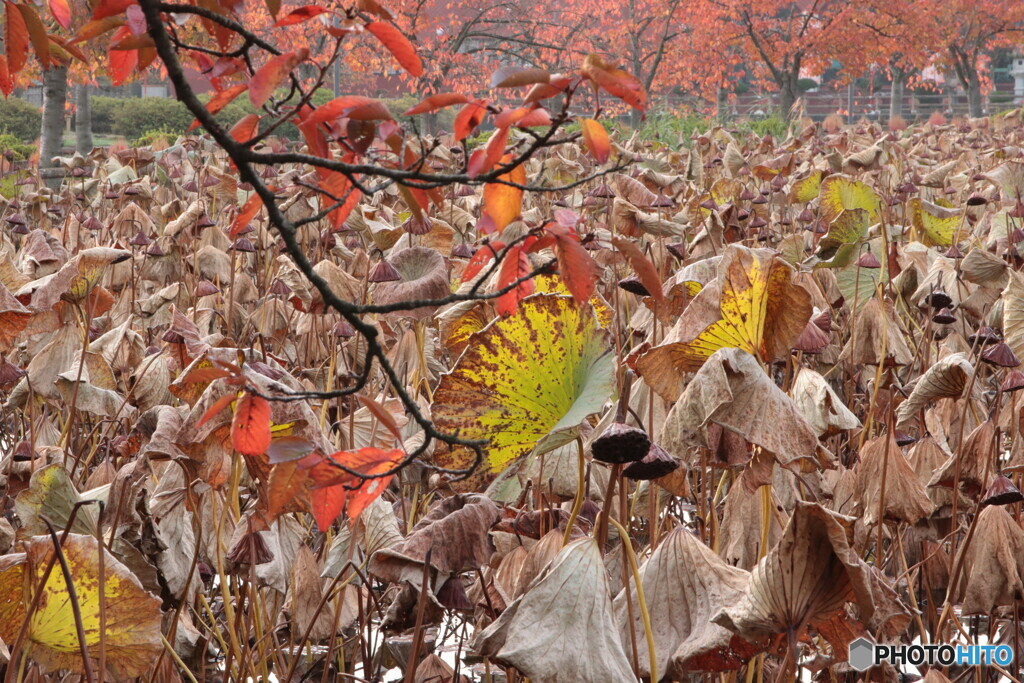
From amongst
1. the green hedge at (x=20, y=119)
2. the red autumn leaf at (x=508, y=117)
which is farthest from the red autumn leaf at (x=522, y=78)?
the green hedge at (x=20, y=119)

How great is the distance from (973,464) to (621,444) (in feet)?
2.98

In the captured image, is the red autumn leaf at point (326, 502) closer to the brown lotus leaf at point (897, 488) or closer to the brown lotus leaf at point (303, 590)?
the brown lotus leaf at point (303, 590)

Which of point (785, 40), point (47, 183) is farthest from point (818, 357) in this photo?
point (785, 40)

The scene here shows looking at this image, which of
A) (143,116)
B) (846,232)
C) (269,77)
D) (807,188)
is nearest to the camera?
(269,77)

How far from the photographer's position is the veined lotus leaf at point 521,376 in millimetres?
1026

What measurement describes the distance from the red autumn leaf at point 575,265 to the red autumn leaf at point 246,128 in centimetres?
26

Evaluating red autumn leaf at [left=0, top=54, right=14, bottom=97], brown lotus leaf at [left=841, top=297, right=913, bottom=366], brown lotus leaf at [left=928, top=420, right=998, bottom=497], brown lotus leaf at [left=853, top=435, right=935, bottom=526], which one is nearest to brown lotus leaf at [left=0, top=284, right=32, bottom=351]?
red autumn leaf at [left=0, top=54, right=14, bottom=97]

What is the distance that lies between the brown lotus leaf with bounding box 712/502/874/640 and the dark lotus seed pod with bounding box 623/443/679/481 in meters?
0.11

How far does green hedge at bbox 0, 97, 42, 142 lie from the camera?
42.5 feet

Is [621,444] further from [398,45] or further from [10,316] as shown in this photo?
[10,316]

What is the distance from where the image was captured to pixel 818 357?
7.36ft

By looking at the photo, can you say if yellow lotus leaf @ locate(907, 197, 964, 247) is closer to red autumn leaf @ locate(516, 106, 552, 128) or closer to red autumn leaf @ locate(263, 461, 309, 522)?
red autumn leaf @ locate(516, 106, 552, 128)

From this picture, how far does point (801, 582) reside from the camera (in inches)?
30.6

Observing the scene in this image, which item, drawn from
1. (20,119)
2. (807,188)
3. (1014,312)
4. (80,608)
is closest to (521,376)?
(80,608)
